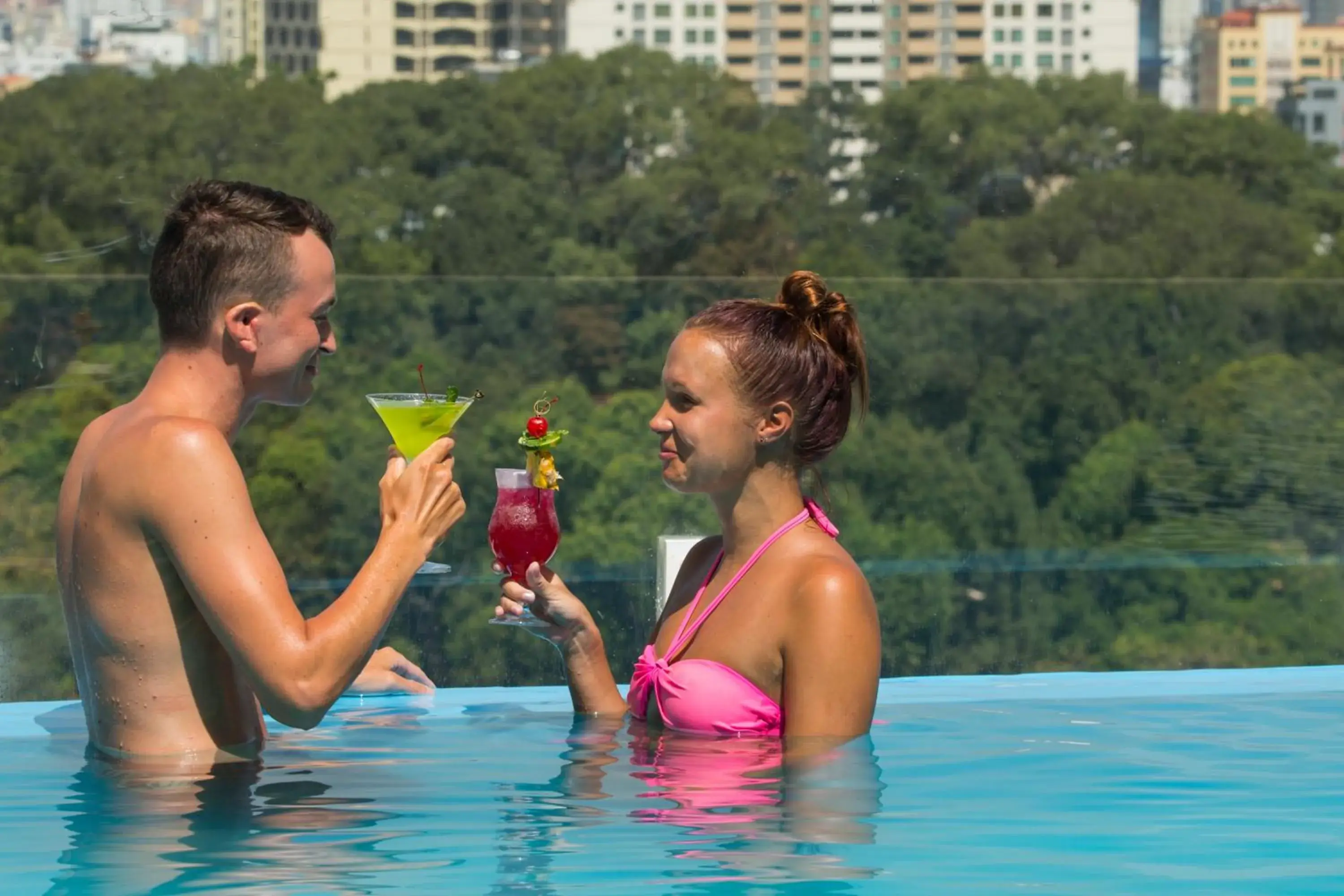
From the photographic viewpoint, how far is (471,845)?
3299mm

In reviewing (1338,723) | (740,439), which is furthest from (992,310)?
(740,439)

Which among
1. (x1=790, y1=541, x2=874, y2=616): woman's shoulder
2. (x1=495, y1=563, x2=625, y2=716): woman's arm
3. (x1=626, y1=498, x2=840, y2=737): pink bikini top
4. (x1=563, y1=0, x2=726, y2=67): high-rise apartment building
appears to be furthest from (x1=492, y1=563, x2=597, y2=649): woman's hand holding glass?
(x1=563, y1=0, x2=726, y2=67): high-rise apartment building

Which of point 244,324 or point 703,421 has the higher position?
point 244,324

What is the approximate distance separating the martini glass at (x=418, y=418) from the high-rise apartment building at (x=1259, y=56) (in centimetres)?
1260

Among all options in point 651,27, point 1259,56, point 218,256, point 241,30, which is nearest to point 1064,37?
point 1259,56

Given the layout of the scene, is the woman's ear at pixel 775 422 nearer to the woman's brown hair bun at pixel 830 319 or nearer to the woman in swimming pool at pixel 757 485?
the woman in swimming pool at pixel 757 485

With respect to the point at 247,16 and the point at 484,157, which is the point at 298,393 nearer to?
the point at 484,157

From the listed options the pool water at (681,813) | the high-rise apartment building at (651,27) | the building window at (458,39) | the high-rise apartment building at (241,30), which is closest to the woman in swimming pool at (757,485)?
the pool water at (681,813)

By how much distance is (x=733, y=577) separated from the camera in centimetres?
374

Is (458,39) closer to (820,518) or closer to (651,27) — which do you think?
(651,27)

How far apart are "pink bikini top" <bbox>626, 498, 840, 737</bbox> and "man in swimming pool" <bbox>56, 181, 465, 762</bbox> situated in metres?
0.63

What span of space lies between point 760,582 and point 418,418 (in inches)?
29.1

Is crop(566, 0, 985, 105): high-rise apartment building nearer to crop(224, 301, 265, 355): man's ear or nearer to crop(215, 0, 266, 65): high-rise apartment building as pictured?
crop(215, 0, 266, 65): high-rise apartment building

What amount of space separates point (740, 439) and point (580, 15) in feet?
40.5
